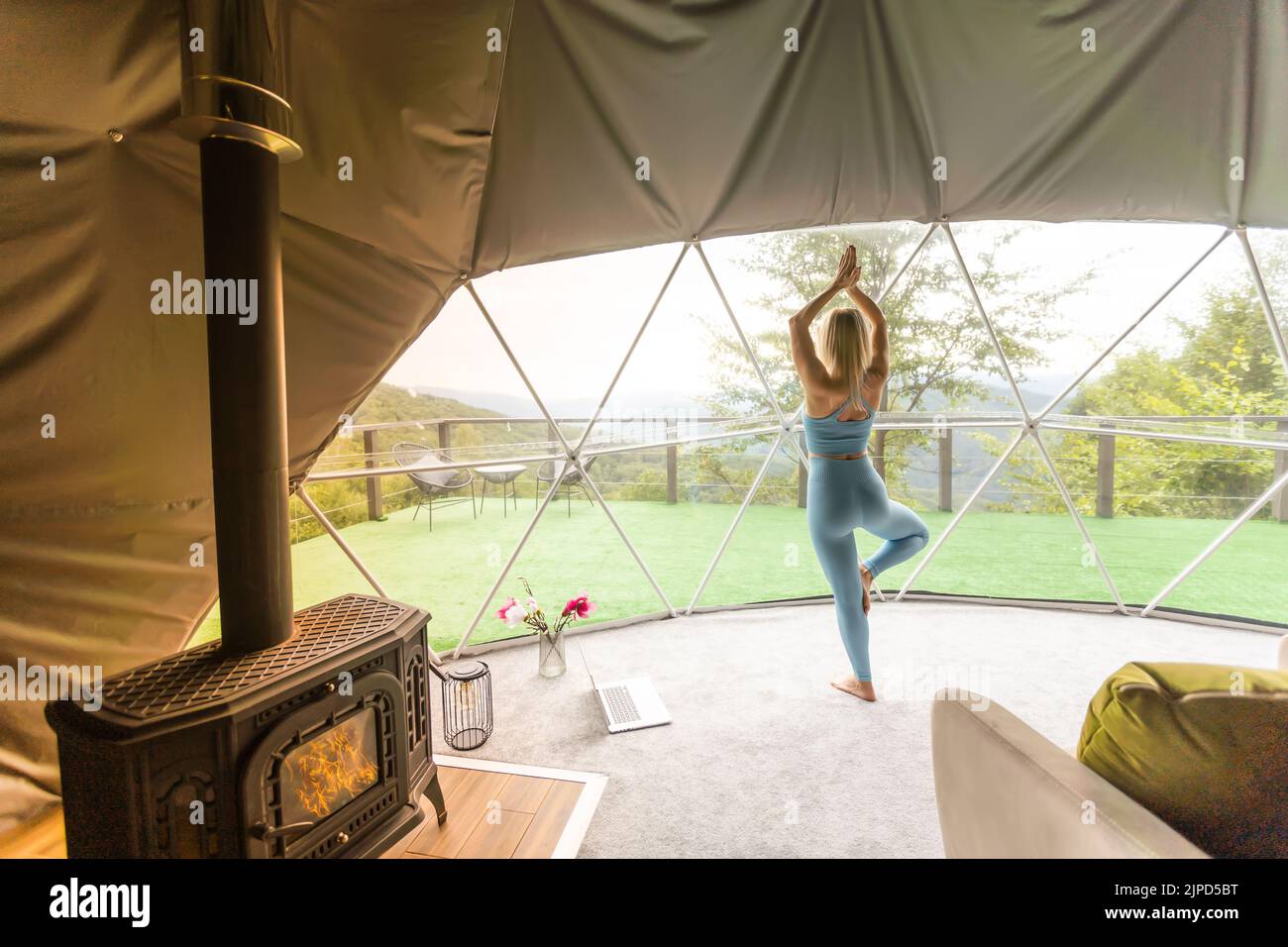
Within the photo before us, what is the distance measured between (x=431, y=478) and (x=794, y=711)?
3.77 metres

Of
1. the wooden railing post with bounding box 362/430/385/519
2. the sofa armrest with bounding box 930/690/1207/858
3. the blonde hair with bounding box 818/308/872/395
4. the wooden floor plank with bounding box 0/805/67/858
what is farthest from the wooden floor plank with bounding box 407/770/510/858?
the blonde hair with bounding box 818/308/872/395

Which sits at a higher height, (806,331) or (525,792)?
(806,331)

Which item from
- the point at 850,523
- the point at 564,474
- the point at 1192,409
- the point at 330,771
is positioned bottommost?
the point at 330,771

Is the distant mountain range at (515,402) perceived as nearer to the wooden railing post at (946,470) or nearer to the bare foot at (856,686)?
the bare foot at (856,686)

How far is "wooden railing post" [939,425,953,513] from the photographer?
226 inches

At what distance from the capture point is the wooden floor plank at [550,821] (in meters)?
2.28

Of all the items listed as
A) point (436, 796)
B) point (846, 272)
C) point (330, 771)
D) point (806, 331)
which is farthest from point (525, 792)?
point (846, 272)

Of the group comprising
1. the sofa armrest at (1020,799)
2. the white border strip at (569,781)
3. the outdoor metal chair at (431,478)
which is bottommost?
the white border strip at (569,781)

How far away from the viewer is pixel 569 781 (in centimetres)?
273

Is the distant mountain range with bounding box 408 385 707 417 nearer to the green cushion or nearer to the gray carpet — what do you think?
the gray carpet

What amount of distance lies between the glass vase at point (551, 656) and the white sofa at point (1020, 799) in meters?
2.57

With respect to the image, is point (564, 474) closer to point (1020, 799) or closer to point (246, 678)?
point (246, 678)

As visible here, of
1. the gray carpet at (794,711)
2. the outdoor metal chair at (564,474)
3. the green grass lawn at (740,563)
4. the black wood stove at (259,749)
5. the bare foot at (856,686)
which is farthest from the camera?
the green grass lawn at (740,563)

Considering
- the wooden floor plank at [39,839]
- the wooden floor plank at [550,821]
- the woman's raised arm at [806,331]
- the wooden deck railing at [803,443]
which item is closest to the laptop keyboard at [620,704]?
the wooden floor plank at [550,821]
